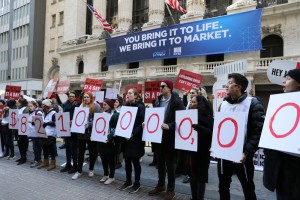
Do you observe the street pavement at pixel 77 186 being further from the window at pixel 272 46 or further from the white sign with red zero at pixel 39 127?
the window at pixel 272 46

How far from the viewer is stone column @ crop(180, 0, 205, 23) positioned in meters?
25.3

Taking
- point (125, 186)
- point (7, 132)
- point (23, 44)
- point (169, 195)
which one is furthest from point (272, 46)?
point (23, 44)

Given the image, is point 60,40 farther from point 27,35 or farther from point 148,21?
point 148,21

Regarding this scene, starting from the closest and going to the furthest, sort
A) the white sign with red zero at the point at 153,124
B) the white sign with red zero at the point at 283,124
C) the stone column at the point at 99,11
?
1. the white sign with red zero at the point at 283,124
2. the white sign with red zero at the point at 153,124
3. the stone column at the point at 99,11

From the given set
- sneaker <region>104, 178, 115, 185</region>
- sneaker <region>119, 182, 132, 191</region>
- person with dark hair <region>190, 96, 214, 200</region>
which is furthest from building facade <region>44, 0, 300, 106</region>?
person with dark hair <region>190, 96, 214, 200</region>

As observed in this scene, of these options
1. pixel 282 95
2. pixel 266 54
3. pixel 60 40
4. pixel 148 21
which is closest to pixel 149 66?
pixel 148 21

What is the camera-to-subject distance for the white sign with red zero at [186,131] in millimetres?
4734

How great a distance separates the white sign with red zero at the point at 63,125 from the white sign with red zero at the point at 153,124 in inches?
103

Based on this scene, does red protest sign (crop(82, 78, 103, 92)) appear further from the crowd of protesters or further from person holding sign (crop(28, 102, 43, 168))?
person holding sign (crop(28, 102, 43, 168))

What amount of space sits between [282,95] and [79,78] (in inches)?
1300

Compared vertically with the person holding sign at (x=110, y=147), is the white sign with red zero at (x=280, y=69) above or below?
above

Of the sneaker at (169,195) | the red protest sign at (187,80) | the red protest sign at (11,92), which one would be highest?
the red protest sign at (187,80)

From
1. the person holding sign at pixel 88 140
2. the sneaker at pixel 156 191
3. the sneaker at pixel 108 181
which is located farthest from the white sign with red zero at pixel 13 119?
the sneaker at pixel 156 191

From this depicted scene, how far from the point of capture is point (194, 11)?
25656 mm
